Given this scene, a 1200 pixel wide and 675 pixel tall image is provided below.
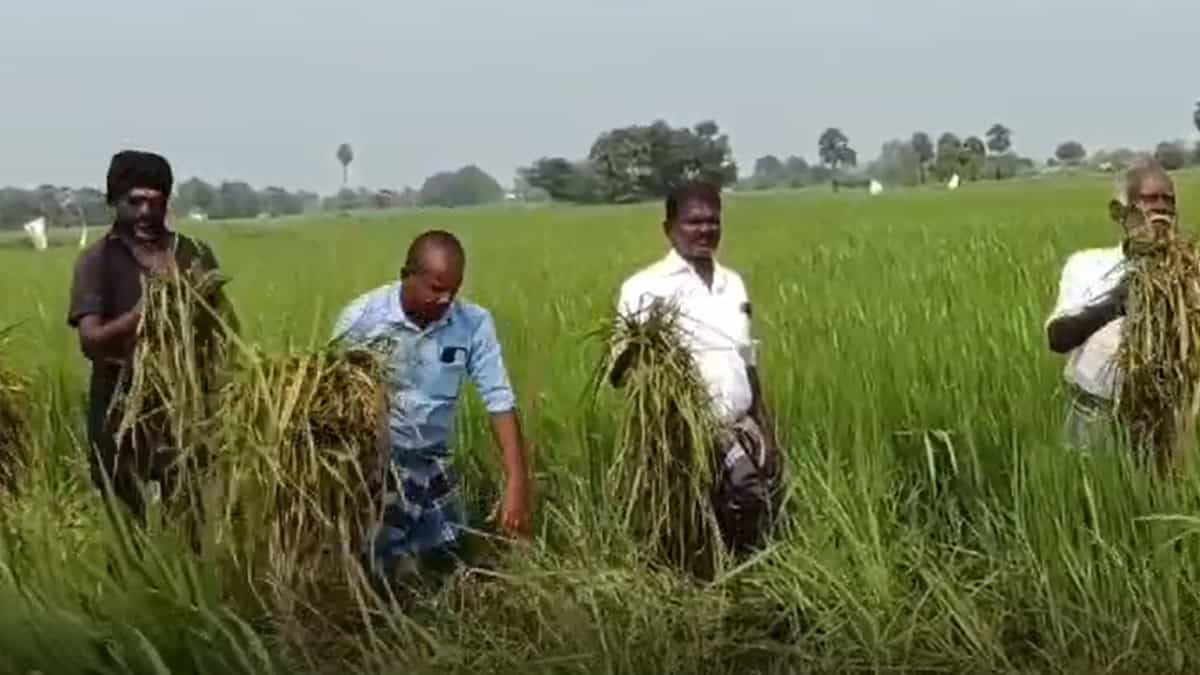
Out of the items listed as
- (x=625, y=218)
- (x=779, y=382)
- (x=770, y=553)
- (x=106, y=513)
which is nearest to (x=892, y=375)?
(x=779, y=382)

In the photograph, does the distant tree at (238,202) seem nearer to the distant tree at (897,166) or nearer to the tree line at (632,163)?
the tree line at (632,163)

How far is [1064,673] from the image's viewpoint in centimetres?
313

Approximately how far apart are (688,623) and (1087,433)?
1.03 m

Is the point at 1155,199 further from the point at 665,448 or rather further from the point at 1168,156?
the point at 1168,156

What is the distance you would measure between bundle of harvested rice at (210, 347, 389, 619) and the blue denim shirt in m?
0.25

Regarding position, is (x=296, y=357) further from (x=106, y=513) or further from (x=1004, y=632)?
(x=1004, y=632)

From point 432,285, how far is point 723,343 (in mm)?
792

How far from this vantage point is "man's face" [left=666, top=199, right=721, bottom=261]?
Answer: 13.1 ft

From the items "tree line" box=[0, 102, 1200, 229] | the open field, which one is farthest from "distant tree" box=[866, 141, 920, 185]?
the open field

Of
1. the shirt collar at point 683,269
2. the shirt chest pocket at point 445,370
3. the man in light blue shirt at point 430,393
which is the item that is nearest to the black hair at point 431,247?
the man in light blue shirt at point 430,393

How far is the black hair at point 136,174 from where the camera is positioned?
12.4 ft

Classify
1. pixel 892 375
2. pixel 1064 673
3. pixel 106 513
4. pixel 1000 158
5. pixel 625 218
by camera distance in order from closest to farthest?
pixel 1064 673, pixel 106 513, pixel 892 375, pixel 625 218, pixel 1000 158

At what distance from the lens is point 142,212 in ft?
12.4

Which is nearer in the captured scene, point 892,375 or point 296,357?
point 296,357
